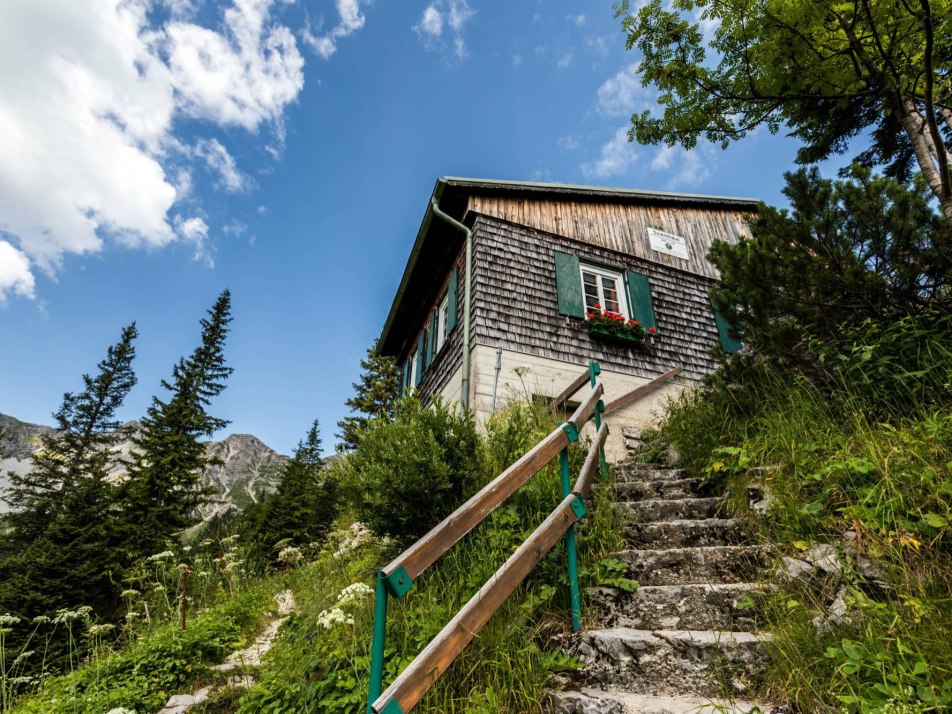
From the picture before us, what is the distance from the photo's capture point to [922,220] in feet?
10.6

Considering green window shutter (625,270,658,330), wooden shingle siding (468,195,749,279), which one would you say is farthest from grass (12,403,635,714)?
wooden shingle siding (468,195,749,279)

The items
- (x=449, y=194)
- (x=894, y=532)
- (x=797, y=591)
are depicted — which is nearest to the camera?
(x=894, y=532)

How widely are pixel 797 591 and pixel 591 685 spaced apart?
1159 millimetres

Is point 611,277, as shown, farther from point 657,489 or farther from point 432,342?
point 657,489

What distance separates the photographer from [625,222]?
10117 mm

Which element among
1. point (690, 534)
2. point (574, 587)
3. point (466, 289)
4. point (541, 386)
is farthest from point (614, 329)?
point (574, 587)

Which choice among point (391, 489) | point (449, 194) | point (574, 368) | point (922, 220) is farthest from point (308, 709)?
point (449, 194)

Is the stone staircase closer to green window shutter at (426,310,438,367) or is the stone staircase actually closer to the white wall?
the white wall

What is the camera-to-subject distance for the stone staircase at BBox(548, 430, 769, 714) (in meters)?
2.23

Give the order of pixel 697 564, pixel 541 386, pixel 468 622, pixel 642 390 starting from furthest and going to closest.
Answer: pixel 642 390 → pixel 541 386 → pixel 697 564 → pixel 468 622

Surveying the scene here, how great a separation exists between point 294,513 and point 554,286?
825 cm

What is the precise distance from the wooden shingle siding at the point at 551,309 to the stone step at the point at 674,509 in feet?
13.4

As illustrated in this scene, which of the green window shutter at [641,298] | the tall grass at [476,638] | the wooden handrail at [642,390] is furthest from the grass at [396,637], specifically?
the green window shutter at [641,298]

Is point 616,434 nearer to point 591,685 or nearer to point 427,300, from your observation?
point 591,685
